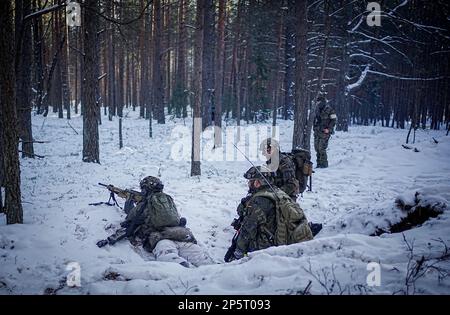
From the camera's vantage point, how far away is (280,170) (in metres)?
6.41

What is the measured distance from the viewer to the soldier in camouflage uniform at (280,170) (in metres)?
6.36

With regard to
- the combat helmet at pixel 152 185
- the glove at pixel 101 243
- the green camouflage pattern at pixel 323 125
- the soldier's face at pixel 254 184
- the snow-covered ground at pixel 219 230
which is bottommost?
the glove at pixel 101 243

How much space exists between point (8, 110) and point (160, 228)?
3.19 m

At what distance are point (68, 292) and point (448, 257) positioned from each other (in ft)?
13.6

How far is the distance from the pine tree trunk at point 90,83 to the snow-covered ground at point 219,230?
0.71 meters

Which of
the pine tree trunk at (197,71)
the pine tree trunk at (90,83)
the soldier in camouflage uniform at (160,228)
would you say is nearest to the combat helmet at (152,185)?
the soldier in camouflage uniform at (160,228)

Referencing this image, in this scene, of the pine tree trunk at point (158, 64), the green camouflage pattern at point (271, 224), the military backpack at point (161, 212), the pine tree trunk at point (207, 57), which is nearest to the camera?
the green camouflage pattern at point (271, 224)

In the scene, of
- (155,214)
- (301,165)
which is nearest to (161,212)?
(155,214)

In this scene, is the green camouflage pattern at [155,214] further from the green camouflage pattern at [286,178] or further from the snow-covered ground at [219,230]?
the green camouflage pattern at [286,178]

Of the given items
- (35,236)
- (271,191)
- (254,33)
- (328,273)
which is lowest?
(35,236)

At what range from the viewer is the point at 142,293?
3.17 m

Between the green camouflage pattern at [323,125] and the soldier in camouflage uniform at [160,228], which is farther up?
the green camouflage pattern at [323,125]
